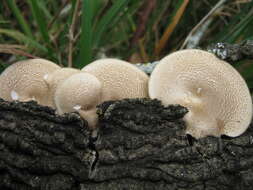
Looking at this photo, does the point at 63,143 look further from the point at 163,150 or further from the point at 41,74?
the point at 41,74

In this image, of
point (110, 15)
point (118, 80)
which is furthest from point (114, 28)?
point (118, 80)

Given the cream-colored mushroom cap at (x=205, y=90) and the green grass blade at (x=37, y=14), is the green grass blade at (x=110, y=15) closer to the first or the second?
the green grass blade at (x=37, y=14)

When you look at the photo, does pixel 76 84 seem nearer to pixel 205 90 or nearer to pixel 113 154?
pixel 113 154

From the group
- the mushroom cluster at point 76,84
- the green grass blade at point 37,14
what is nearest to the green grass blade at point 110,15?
the green grass blade at point 37,14

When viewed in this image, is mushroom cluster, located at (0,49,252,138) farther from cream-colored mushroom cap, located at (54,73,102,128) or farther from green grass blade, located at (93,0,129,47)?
green grass blade, located at (93,0,129,47)

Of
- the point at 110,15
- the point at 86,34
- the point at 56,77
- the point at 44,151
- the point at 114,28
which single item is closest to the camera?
the point at 44,151

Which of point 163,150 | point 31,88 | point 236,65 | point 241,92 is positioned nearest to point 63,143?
point 163,150

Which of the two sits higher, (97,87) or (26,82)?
(97,87)
